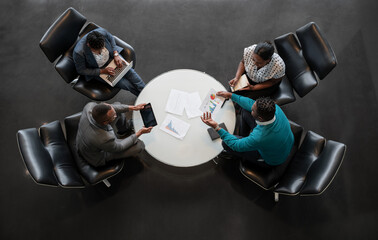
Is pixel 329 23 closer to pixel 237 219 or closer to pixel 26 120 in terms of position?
pixel 237 219

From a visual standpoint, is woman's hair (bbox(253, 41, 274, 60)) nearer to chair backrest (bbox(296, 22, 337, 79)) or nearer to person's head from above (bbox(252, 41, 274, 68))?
person's head from above (bbox(252, 41, 274, 68))

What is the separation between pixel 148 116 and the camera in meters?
2.64

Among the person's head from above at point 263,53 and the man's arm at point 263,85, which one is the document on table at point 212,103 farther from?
the person's head from above at point 263,53

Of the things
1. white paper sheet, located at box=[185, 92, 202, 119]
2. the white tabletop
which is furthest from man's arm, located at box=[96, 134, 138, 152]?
Answer: white paper sheet, located at box=[185, 92, 202, 119]

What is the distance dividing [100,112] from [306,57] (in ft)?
7.18

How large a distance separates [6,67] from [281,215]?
13.7ft

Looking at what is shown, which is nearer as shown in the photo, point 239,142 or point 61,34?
point 239,142

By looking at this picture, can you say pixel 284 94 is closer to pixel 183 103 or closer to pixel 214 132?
pixel 214 132

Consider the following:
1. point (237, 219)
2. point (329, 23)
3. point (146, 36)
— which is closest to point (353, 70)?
point (329, 23)

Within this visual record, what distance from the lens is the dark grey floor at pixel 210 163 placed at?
295cm

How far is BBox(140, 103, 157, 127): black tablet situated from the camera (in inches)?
104

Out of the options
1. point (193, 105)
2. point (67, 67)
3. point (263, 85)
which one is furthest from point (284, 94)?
point (67, 67)

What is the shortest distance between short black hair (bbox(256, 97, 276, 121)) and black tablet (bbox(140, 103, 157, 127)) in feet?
3.62

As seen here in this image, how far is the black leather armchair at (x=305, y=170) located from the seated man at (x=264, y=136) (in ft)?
0.44
